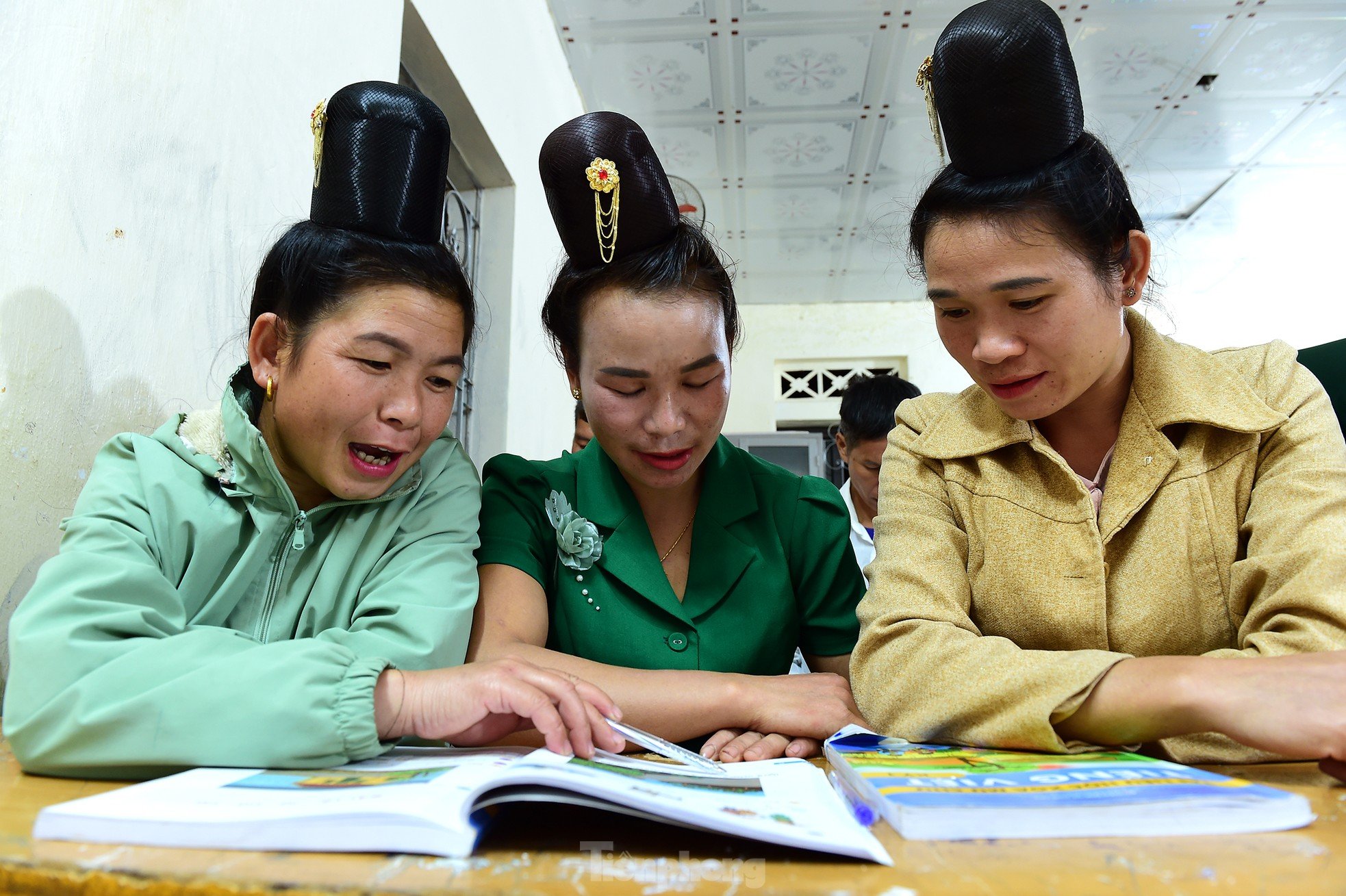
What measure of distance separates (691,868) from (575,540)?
891mm

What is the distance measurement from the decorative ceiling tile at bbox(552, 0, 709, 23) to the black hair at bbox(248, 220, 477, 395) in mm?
3188

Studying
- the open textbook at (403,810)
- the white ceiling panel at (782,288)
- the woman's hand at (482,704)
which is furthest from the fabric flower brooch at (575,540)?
the white ceiling panel at (782,288)

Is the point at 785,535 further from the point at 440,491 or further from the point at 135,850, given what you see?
the point at 135,850

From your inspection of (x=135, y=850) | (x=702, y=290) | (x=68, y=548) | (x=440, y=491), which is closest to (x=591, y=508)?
(x=440, y=491)

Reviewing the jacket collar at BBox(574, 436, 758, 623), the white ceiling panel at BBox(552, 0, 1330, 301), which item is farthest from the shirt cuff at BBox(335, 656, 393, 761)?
the white ceiling panel at BBox(552, 0, 1330, 301)

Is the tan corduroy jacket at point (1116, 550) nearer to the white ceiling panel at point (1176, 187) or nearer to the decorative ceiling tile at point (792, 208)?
the decorative ceiling tile at point (792, 208)

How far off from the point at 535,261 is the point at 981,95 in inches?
108

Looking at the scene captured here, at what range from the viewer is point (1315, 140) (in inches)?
207

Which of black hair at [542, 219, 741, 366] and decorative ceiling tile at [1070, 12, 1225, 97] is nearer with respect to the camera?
black hair at [542, 219, 741, 366]

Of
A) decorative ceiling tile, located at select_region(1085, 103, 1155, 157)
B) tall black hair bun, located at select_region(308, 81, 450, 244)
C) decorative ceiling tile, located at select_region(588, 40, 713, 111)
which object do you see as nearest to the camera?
tall black hair bun, located at select_region(308, 81, 450, 244)

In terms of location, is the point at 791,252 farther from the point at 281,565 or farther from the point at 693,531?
the point at 281,565

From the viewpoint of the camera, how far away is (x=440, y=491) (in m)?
1.26

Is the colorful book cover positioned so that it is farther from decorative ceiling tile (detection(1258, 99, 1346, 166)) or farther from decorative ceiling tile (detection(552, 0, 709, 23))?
decorative ceiling tile (detection(1258, 99, 1346, 166))

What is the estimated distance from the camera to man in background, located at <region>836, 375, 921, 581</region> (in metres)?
3.15
